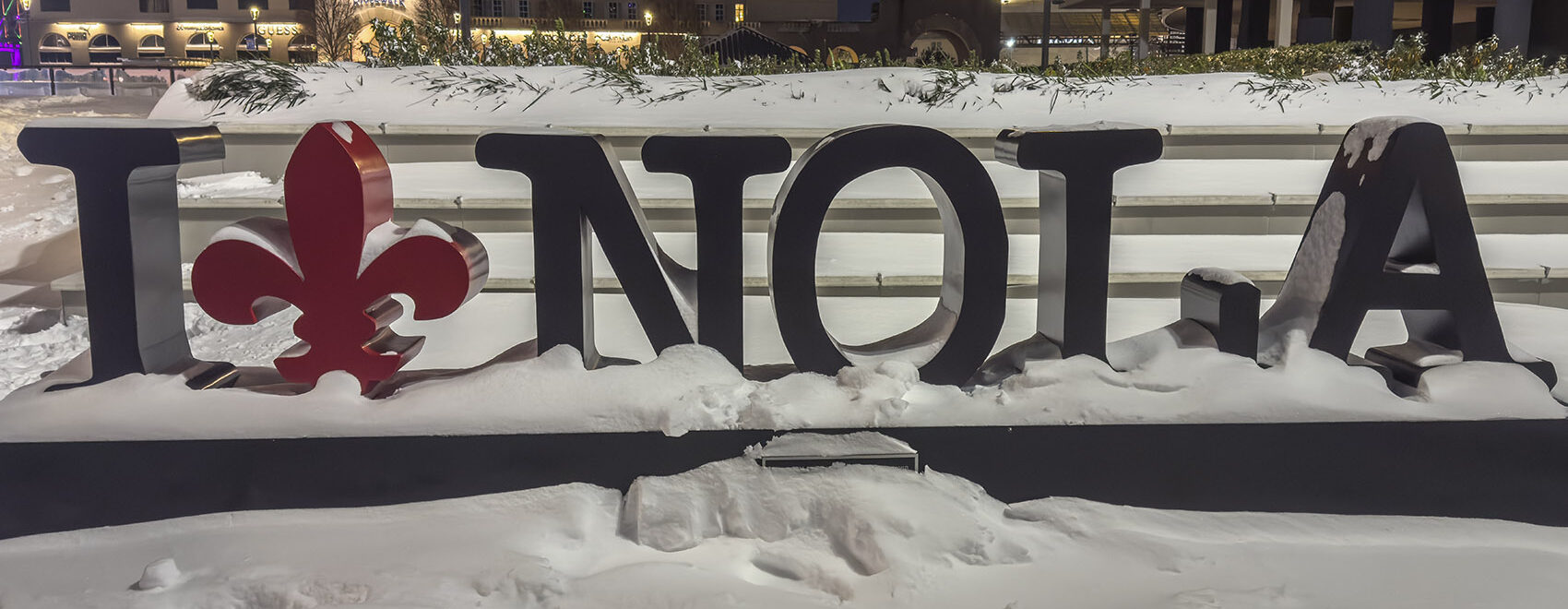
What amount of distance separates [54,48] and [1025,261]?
67.3m

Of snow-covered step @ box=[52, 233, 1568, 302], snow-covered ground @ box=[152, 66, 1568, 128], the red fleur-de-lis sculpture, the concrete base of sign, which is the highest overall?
snow-covered ground @ box=[152, 66, 1568, 128]

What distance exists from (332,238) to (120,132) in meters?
0.52

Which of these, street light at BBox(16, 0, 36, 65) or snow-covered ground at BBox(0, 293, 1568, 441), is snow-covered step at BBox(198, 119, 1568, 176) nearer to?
snow-covered ground at BBox(0, 293, 1568, 441)

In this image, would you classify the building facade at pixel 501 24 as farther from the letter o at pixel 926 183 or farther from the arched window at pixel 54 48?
the letter o at pixel 926 183

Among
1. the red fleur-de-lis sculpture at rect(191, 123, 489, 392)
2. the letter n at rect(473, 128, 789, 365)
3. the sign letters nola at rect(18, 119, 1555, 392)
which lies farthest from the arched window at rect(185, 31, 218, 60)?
the letter n at rect(473, 128, 789, 365)

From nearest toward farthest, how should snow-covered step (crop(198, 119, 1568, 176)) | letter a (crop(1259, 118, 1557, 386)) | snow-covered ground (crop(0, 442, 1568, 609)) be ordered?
snow-covered ground (crop(0, 442, 1568, 609)), letter a (crop(1259, 118, 1557, 386)), snow-covered step (crop(198, 119, 1568, 176))

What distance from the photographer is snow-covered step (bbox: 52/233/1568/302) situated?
3.98m

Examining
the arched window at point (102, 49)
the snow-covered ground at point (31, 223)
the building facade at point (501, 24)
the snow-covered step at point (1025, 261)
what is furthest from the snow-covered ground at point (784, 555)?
the arched window at point (102, 49)

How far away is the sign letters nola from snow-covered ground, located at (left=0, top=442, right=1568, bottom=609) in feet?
1.21

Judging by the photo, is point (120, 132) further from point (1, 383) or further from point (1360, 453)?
point (1360, 453)

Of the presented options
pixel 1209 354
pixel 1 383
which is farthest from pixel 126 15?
pixel 1209 354

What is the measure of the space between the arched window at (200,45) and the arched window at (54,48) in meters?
6.89

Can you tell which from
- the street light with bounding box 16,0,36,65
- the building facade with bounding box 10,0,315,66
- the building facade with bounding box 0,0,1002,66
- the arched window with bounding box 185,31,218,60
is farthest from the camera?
the arched window with bounding box 185,31,218,60

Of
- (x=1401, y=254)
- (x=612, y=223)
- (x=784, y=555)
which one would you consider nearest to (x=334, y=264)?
(x=612, y=223)
